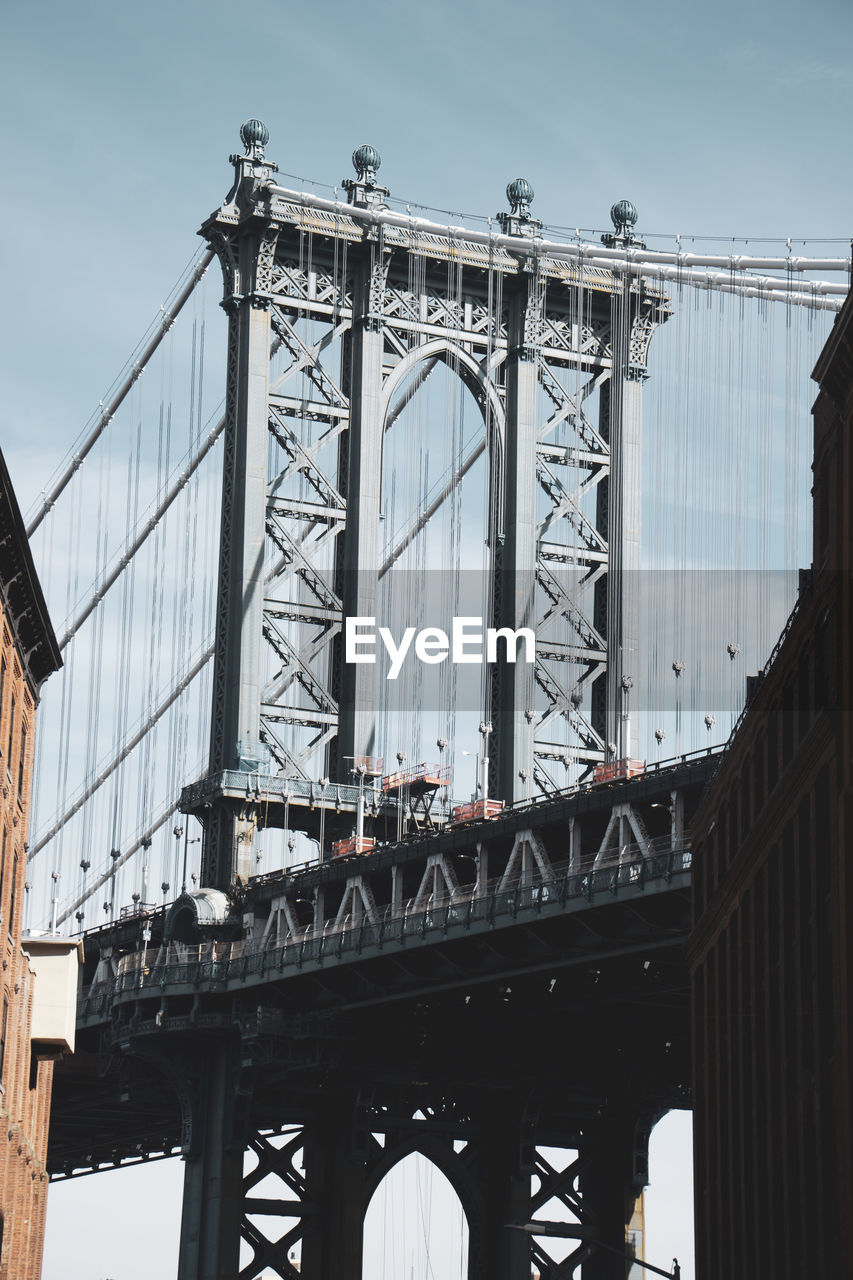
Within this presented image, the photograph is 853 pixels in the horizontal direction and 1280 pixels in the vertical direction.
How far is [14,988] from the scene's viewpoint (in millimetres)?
64438

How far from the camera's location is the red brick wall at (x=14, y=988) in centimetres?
6341

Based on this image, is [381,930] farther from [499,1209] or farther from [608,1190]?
[608,1190]

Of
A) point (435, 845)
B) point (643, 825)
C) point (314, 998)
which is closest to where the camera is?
point (643, 825)

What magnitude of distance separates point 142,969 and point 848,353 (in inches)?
2371

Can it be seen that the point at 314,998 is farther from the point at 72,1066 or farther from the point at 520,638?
the point at 72,1066

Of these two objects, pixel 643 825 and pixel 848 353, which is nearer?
pixel 848 353

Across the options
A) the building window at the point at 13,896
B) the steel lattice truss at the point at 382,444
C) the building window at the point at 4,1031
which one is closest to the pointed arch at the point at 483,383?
the steel lattice truss at the point at 382,444

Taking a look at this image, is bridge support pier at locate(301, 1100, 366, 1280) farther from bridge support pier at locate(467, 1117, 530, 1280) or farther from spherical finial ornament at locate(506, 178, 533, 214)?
spherical finial ornament at locate(506, 178, 533, 214)

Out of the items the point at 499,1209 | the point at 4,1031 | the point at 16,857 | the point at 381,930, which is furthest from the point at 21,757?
the point at 499,1209

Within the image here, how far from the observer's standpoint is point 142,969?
4173 inches

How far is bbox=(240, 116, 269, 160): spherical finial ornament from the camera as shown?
108250 mm

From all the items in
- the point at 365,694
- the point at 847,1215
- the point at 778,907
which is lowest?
the point at 847,1215

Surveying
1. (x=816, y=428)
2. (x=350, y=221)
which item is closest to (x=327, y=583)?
(x=350, y=221)

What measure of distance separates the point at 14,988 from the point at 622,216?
59.9m
